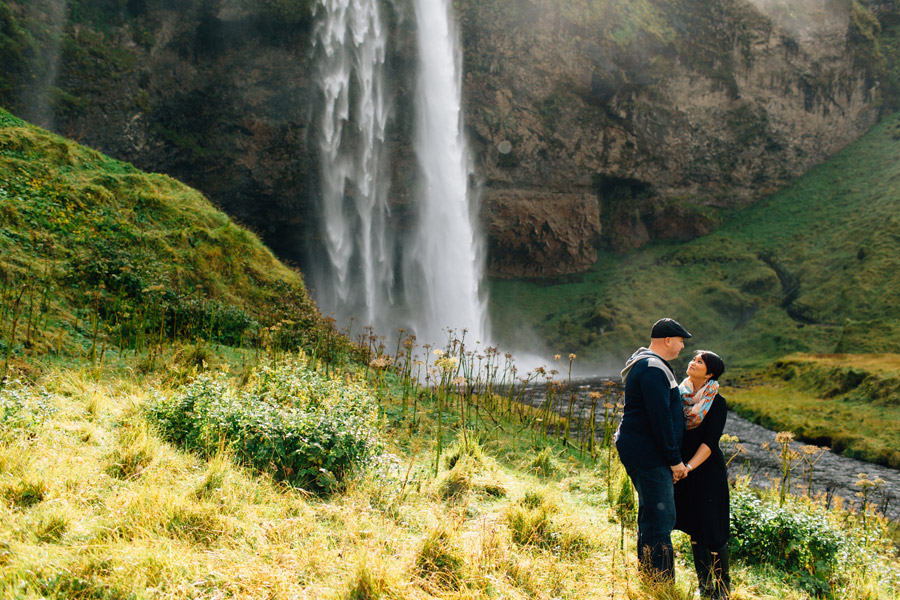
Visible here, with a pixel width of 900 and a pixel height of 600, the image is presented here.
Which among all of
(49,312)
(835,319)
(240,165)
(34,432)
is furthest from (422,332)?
(34,432)

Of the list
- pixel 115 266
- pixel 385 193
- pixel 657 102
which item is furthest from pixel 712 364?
pixel 657 102

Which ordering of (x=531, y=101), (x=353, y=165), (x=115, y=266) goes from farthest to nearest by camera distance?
(x=531, y=101) → (x=353, y=165) → (x=115, y=266)

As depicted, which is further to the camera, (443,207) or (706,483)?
(443,207)

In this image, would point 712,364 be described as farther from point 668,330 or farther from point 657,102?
point 657,102

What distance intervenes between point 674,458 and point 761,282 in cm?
4503

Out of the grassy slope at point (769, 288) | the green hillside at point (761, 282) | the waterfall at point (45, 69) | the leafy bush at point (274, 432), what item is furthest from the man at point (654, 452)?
the green hillside at point (761, 282)

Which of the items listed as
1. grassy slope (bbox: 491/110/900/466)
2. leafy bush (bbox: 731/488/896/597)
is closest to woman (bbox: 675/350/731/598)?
leafy bush (bbox: 731/488/896/597)

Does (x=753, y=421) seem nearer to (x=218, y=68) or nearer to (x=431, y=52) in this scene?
(x=431, y=52)

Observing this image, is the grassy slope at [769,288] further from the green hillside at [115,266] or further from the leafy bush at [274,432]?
the leafy bush at [274,432]

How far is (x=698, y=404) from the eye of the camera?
4.05m

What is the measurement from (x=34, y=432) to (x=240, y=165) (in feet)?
116

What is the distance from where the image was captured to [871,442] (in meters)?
14.2

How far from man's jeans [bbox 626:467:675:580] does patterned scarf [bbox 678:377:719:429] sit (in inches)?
17.9

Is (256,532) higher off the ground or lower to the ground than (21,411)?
lower
